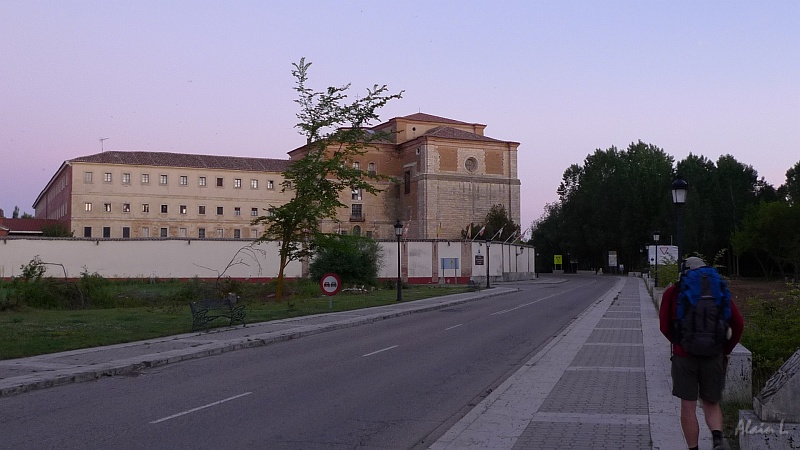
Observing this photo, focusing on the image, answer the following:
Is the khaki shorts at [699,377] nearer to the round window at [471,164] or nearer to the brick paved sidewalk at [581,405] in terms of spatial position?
the brick paved sidewalk at [581,405]

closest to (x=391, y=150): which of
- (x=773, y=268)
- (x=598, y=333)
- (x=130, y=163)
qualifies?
(x=130, y=163)

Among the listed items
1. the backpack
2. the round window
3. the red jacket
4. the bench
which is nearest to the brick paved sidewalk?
the red jacket

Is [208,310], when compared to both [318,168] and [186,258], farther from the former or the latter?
[186,258]

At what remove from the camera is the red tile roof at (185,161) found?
92500 millimetres

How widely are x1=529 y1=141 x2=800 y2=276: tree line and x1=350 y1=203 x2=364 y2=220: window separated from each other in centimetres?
3667

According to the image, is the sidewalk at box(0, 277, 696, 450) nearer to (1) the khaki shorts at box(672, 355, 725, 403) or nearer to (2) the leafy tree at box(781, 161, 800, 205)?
(1) the khaki shorts at box(672, 355, 725, 403)

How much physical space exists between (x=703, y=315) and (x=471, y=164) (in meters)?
88.9

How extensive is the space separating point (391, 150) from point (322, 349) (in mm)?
82314

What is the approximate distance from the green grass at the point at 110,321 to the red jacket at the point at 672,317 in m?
13.6

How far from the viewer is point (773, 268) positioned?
96.1 m

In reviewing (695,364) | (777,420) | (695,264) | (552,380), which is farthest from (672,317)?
(552,380)

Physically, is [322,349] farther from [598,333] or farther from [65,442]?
[65,442]

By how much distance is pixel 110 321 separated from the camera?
24.2 m

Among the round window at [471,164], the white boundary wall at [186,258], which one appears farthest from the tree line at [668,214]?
the white boundary wall at [186,258]
